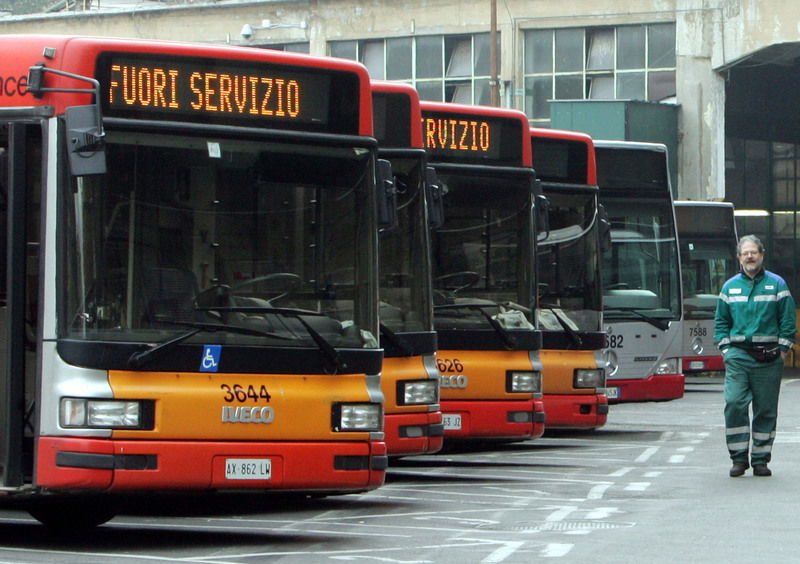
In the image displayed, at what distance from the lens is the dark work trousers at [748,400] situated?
13.8 m

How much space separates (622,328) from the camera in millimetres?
20750

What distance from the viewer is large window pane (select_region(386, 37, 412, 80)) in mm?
47094

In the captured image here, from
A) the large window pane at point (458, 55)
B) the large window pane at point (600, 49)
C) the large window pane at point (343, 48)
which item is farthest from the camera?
the large window pane at point (343, 48)

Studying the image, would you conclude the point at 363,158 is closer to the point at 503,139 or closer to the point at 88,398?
the point at 88,398

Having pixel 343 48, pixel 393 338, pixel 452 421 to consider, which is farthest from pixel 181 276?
pixel 343 48

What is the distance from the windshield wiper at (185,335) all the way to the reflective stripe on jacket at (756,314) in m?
5.00

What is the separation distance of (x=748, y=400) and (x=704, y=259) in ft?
49.5

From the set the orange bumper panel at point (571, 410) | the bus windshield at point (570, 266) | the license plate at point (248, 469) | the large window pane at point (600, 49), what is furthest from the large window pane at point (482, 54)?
the license plate at point (248, 469)

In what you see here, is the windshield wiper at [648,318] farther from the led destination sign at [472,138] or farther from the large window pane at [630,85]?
the large window pane at [630,85]

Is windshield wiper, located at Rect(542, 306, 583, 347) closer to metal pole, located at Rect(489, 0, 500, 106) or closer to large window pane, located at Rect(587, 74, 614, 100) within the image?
metal pole, located at Rect(489, 0, 500, 106)

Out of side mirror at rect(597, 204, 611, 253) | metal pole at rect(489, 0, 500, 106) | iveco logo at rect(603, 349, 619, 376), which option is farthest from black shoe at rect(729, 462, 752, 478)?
metal pole at rect(489, 0, 500, 106)

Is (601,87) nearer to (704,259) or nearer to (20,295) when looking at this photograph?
(704,259)

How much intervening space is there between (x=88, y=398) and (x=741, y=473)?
20.3ft

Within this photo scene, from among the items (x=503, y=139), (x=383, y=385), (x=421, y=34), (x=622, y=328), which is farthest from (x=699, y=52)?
(x=383, y=385)
